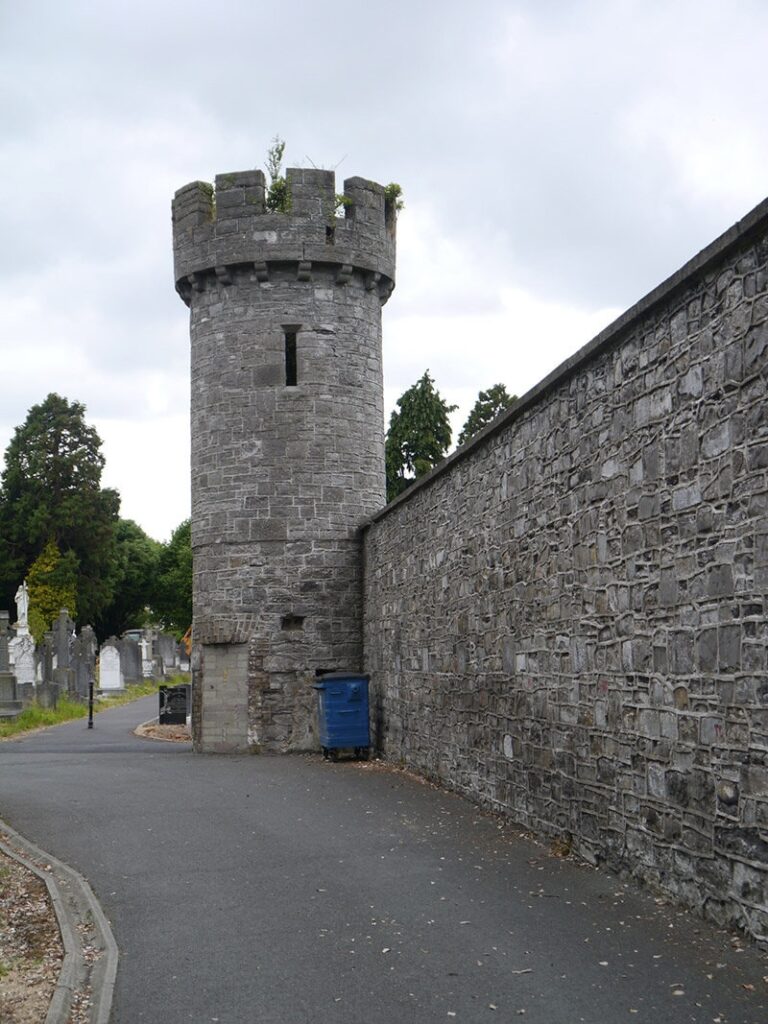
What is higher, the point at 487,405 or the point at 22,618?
the point at 487,405

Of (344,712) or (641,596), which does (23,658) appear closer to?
(344,712)

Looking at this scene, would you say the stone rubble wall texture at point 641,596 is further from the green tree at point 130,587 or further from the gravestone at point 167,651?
the green tree at point 130,587

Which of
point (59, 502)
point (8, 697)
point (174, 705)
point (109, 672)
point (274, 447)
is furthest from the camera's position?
point (59, 502)

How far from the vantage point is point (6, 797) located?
484 inches

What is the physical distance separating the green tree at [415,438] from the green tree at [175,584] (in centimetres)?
2187

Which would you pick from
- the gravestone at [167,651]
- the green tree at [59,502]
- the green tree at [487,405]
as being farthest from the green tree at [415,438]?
the green tree at [59,502]

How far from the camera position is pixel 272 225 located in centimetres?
1766


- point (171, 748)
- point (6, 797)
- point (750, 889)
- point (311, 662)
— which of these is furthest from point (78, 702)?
point (750, 889)

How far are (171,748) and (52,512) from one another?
3432cm

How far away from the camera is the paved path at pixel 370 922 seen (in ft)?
17.2

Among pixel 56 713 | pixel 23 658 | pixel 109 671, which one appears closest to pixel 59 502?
A: pixel 109 671

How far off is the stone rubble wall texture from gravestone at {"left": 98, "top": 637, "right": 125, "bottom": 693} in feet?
86.7

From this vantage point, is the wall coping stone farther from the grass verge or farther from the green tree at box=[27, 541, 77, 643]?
the green tree at box=[27, 541, 77, 643]

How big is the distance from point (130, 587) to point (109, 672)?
26529mm
